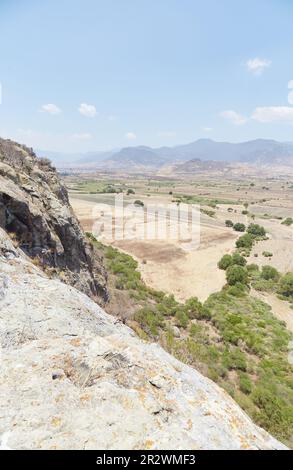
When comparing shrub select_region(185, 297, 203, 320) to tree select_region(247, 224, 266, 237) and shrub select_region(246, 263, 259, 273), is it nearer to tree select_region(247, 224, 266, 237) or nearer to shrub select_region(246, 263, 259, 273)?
shrub select_region(246, 263, 259, 273)

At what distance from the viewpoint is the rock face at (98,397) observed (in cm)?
411

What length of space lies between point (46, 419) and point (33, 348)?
1.71 meters

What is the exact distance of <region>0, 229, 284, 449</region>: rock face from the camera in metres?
4.11

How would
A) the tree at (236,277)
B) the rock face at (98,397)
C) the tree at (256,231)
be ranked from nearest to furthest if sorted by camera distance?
the rock face at (98,397), the tree at (236,277), the tree at (256,231)

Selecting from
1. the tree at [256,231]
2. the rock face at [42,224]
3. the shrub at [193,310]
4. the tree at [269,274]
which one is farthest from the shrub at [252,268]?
the rock face at [42,224]

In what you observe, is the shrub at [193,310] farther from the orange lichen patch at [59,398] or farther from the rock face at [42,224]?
the orange lichen patch at [59,398]

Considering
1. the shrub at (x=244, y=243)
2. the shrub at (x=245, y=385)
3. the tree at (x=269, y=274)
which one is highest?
the shrub at (x=244, y=243)

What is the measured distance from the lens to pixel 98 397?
15.4 feet

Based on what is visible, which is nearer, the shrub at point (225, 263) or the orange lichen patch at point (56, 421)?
the orange lichen patch at point (56, 421)

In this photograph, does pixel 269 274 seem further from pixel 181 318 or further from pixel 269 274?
pixel 181 318

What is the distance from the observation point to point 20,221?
13.5 meters

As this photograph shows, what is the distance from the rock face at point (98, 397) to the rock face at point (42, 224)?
699cm
